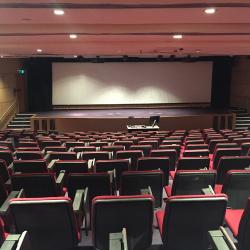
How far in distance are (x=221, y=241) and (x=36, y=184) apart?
6.82 ft

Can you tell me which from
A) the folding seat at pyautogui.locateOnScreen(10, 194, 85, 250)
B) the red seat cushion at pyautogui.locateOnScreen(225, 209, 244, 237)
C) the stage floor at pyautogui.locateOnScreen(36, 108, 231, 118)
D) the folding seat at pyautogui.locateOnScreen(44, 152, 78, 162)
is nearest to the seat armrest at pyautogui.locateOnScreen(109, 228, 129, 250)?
the folding seat at pyautogui.locateOnScreen(10, 194, 85, 250)

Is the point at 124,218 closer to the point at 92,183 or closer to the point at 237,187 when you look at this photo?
the point at 92,183

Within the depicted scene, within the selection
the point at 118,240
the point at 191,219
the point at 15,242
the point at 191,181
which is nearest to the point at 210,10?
the point at 191,181

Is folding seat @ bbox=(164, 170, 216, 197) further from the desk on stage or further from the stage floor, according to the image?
the stage floor

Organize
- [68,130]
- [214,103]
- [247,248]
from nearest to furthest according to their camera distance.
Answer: [247,248]
[68,130]
[214,103]

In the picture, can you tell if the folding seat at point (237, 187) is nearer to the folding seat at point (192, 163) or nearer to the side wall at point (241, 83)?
the folding seat at point (192, 163)

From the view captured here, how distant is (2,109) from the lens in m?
15.8

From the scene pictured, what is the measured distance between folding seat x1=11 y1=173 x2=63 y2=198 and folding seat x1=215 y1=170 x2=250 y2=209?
1903 millimetres

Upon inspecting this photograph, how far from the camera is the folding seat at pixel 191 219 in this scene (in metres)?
2.50

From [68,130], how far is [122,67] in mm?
7027

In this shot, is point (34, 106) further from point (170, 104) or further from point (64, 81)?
point (170, 104)

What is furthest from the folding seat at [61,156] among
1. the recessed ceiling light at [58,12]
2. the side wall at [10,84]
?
the side wall at [10,84]

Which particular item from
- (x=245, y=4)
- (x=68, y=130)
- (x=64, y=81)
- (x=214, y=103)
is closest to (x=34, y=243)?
(x=245, y=4)

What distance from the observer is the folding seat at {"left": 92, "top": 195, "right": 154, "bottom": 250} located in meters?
2.47
